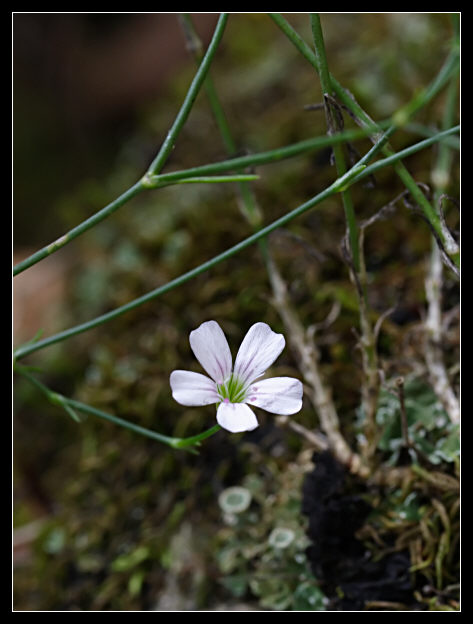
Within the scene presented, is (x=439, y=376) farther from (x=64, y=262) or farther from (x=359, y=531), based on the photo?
(x=64, y=262)

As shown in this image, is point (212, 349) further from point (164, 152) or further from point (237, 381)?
point (164, 152)

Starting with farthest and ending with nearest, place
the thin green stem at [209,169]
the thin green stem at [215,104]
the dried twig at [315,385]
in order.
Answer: the thin green stem at [215,104], the dried twig at [315,385], the thin green stem at [209,169]

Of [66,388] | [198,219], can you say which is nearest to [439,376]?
[198,219]

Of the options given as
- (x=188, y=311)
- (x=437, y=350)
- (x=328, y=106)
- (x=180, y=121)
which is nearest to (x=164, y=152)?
(x=180, y=121)

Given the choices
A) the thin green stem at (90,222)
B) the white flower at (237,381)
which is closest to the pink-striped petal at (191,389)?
the white flower at (237,381)

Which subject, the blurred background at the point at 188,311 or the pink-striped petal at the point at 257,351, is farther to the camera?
the blurred background at the point at 188,311

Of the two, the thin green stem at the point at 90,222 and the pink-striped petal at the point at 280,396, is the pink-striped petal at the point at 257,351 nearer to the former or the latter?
the pink-striped petal at the point at 280,396
